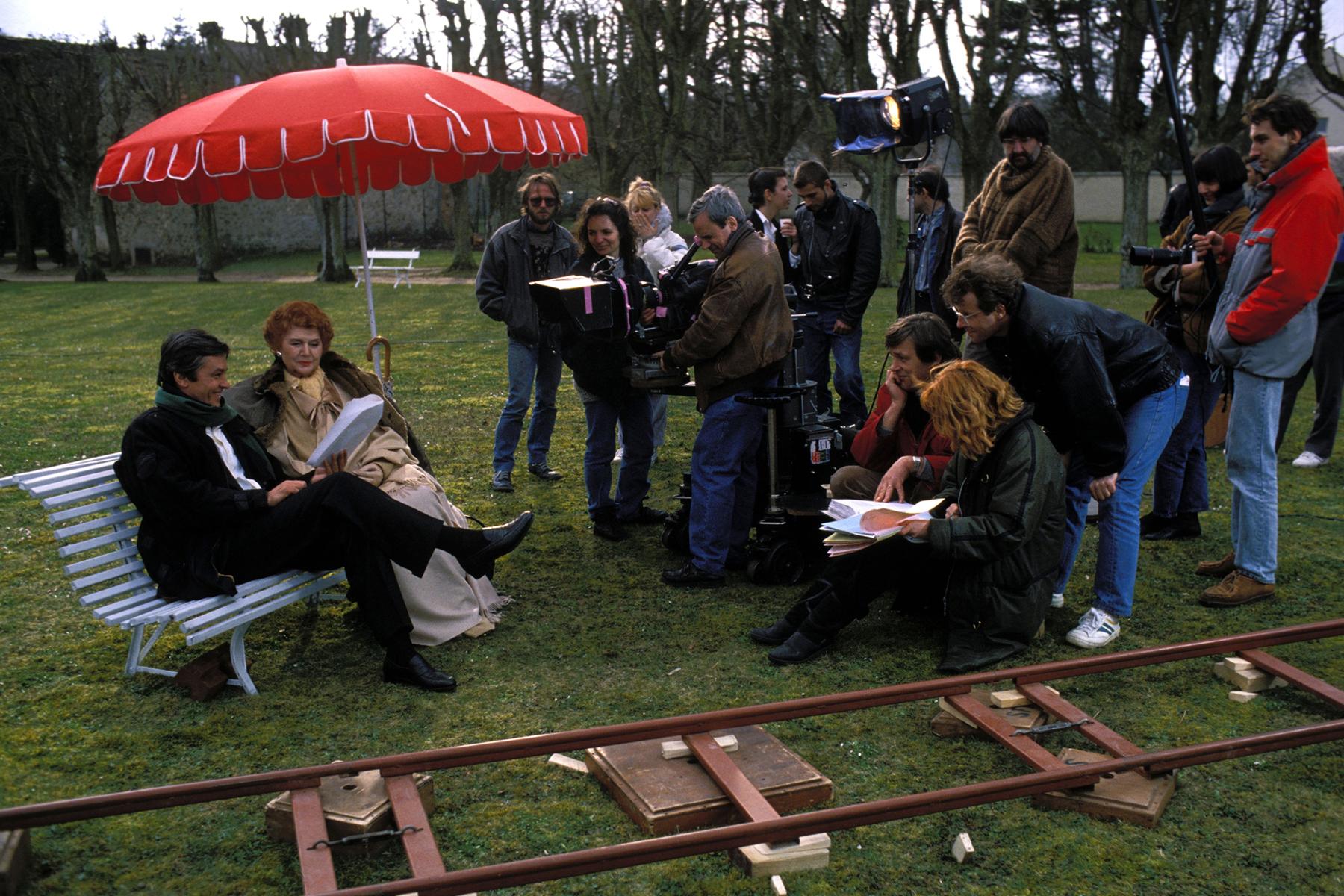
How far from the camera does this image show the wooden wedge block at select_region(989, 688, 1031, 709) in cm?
418

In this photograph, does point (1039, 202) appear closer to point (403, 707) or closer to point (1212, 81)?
point (403, 707)

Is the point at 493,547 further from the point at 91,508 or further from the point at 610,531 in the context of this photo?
the point at 610,531

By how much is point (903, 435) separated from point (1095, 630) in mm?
1198

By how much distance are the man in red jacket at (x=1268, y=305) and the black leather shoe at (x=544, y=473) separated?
4095mm

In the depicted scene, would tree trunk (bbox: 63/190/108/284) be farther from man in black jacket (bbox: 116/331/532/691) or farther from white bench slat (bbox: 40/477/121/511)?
man in black jacket (bbox: 116/331/532/691)

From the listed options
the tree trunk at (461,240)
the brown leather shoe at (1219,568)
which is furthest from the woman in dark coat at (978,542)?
the tree trunk at (461,240)

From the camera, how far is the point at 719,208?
17.6 ft

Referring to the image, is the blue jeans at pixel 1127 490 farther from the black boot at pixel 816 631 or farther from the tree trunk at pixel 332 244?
the tree trunk at pixel 332 244

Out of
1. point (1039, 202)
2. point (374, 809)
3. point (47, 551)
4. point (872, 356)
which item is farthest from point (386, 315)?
point (374, 809)

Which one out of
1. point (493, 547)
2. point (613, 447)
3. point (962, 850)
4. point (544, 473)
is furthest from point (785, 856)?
point (544, 473)

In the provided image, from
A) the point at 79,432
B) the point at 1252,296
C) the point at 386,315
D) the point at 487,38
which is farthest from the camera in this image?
the point at 487,38

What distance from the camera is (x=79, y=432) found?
30.2ft

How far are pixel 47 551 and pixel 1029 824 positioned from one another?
5.32 metres

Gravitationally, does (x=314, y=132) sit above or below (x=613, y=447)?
above
